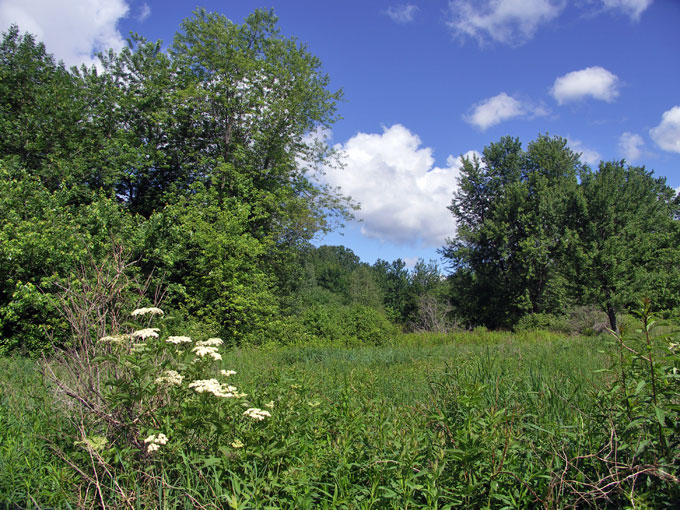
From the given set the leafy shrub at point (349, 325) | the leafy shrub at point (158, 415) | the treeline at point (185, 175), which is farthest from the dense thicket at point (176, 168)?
the leafy shrub at point (158, 415)

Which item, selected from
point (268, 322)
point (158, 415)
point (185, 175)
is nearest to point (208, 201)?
point (185, 175)

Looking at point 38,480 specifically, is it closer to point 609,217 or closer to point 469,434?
point 469,434

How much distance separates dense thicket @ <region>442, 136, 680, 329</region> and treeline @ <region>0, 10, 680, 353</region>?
143 mm

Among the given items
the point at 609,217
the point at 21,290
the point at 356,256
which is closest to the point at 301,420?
the point at 21,290

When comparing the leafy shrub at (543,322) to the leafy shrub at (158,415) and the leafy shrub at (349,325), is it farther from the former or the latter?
the leafy shrub at (158,415)

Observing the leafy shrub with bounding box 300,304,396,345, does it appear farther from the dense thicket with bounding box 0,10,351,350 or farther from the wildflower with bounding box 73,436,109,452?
the wildflower with bounding box 73,436,109,452

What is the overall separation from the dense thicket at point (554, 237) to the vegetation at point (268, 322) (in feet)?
0.59

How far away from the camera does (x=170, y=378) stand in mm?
2645

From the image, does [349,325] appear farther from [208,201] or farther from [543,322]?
[543,322]

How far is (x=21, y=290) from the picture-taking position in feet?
35.7

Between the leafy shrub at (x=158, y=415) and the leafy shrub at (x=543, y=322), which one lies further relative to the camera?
the leafy shrub at (x=543, y=322)

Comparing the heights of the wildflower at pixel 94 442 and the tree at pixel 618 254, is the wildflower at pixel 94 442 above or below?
below

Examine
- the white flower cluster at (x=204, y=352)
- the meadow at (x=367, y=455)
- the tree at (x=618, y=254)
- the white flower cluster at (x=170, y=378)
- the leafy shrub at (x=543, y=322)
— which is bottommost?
the meadow at (x=367, y=455)

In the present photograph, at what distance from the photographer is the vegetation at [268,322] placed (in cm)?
245
